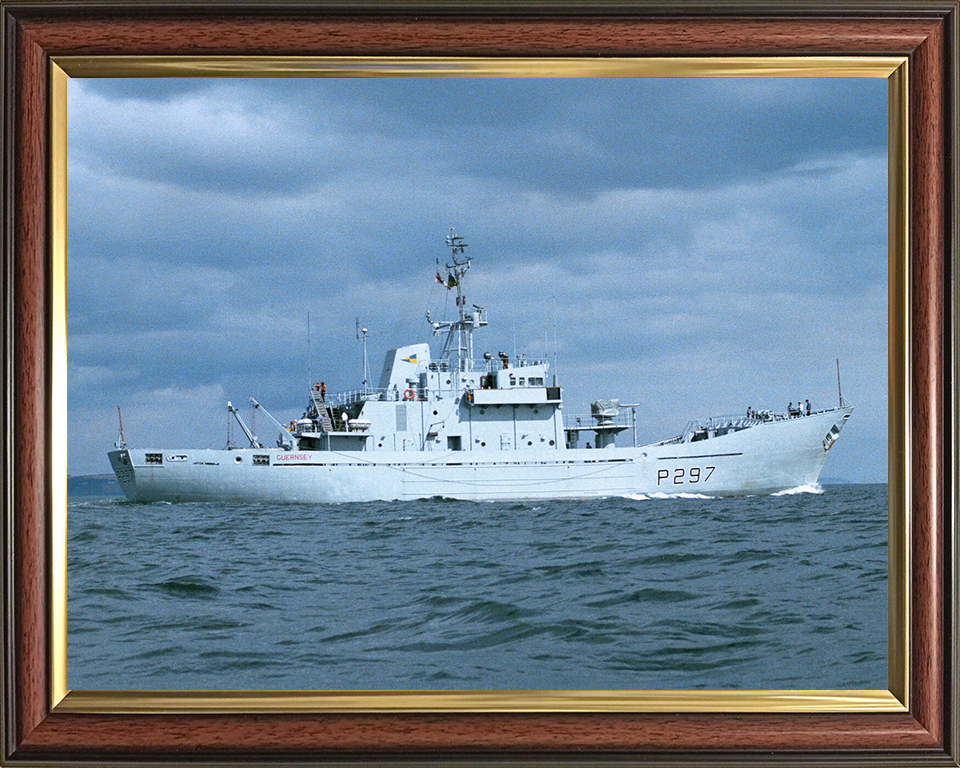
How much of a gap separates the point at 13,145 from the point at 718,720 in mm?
2671

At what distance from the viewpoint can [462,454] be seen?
19406 millimetres

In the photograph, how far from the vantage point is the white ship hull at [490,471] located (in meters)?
18.5

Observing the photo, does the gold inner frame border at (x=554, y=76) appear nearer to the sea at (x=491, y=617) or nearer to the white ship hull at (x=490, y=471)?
the sea at (x=491, y=617)

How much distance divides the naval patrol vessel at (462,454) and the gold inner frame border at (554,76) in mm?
14539

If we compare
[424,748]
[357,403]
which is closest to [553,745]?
[424,748]

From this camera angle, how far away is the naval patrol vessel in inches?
731

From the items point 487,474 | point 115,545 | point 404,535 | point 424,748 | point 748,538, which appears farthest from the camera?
point 487,474

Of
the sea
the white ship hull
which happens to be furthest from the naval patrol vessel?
the sea

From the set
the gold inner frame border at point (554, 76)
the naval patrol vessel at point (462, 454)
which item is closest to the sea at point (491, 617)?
the gold inner frame border at point (554, 76)

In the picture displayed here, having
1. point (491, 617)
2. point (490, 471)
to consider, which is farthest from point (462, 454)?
point (491, 617)

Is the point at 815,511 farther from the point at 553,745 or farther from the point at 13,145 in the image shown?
the point at 13,145

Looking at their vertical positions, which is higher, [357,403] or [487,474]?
[357,403]

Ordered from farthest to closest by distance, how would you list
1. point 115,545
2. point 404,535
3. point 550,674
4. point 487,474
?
point 487,474, point 404,535, point 115,545, point 550,674

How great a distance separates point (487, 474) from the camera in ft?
62.3
